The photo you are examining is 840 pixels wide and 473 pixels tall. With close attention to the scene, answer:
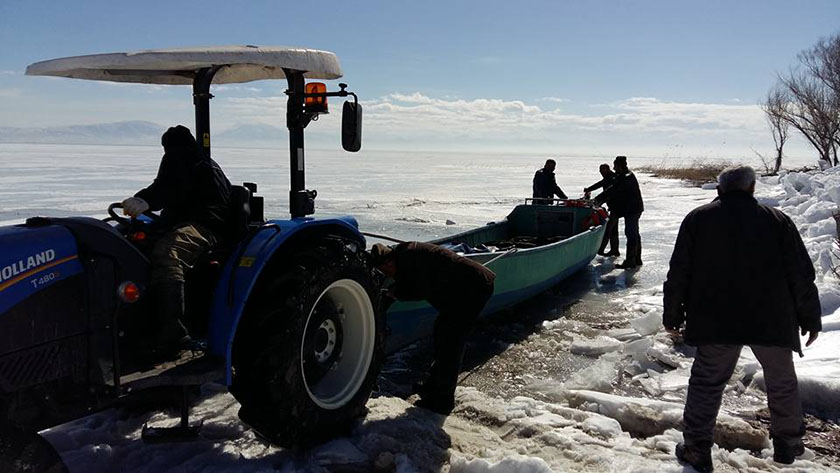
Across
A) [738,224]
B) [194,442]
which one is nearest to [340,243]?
[194,442]

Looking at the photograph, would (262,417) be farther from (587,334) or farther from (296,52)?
(587,334)

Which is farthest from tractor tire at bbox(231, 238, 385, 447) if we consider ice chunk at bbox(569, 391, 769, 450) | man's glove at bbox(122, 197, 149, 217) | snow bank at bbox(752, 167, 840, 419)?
snow bank at bbox(752, 167, 840, 419)

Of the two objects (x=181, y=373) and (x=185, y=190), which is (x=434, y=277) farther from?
(x=181, y=373)

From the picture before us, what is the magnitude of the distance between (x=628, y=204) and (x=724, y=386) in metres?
7.06

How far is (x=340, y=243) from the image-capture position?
371 cm

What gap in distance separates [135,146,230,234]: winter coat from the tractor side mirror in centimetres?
77

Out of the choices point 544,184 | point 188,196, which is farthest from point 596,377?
point 544,184

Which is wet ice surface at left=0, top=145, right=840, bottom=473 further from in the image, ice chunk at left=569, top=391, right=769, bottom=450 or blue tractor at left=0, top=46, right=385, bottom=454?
blue tractor at left=0, top=46, right=385, bottom=454

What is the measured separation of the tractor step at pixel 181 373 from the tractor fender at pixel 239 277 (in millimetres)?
59

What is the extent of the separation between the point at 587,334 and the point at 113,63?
485 cm

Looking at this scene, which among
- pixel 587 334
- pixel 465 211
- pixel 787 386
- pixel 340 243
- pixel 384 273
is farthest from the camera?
pixel 465 211

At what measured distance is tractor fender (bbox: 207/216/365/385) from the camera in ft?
10.1

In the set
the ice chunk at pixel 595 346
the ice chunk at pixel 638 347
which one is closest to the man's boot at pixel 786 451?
the ice chunk at pixel 638 347

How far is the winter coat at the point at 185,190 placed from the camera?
3.44 metres
